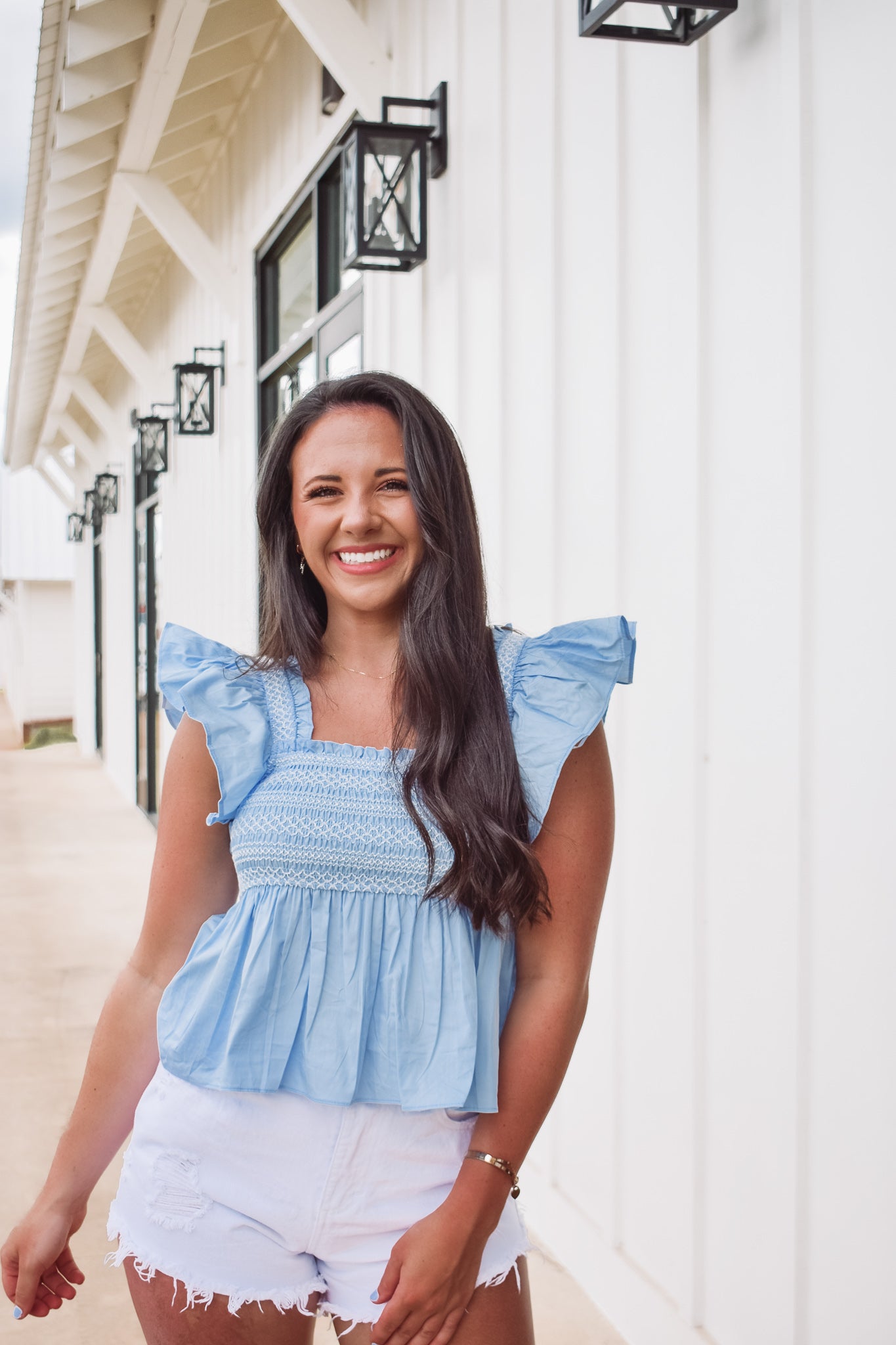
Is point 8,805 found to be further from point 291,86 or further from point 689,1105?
point 689,1105

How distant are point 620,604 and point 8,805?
7906 millimetres

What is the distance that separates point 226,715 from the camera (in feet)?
3.87

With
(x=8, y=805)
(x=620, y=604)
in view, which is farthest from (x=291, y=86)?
(x=8, y=805)

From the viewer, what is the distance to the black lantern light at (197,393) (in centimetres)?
562

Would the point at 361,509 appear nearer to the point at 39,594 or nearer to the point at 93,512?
the point at 93,512

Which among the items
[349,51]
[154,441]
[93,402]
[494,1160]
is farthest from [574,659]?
[93,402]

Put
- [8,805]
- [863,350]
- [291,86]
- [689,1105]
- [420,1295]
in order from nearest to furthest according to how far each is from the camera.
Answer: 1. [420,1295]
2. [863,350]
3. [689,1105]
4. [291,86]
5. [8,805]

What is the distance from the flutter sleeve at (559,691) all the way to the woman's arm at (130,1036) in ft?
1.08

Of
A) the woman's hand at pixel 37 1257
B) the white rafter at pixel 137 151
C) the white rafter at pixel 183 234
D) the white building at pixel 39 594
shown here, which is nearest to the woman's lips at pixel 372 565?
the woman's hand at pixel 37 1257

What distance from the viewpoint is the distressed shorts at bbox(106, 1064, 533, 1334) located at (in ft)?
3.55

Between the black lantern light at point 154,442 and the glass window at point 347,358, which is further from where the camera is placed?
the black lantern light at point 154,442

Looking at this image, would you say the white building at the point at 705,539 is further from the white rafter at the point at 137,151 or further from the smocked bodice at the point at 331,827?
the white rafter at the point at 137,151

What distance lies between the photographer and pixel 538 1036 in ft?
3.64

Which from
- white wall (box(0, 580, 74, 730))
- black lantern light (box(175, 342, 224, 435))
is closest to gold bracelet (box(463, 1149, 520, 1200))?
black lantern light (box(175, 342, 224, 435))
